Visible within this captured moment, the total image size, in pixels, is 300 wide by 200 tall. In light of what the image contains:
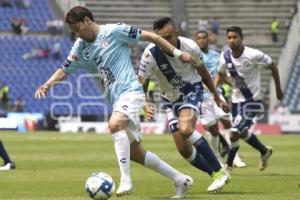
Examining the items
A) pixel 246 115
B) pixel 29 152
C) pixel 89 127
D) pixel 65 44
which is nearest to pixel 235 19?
pixel 65 44

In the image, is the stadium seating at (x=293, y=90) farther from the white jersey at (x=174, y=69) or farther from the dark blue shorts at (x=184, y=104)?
the white jersey at (x=174, y=69)

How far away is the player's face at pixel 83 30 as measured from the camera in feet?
32.7

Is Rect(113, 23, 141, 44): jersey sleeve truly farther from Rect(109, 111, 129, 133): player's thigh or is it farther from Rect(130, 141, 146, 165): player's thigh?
Rect(130, 141, 146, 165): player's thigh

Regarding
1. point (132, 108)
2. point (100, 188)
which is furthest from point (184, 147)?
point (100, 188)

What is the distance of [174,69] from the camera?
1168 centimetres

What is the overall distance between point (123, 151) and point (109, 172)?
5281 millimetres

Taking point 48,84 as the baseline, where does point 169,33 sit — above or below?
above

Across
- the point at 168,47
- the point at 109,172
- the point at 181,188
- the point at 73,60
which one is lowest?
the point at 109,172

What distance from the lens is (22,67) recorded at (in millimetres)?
40094

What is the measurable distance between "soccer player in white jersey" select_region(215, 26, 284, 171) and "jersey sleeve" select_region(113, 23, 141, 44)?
4968mm

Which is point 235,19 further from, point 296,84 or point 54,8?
point 54,8

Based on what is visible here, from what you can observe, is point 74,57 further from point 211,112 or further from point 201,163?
point 211,112

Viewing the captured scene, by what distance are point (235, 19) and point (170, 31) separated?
34.6m

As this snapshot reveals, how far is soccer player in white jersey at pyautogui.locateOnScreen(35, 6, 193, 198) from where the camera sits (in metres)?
9.89
